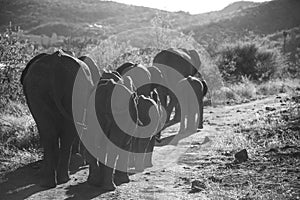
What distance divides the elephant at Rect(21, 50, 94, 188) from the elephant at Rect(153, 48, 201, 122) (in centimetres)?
648

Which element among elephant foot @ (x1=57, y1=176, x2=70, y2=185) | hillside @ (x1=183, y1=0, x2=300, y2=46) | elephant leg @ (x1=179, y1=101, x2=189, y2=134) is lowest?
elephant foot @ (x1=57, y1=176, x2=70, y2=185)

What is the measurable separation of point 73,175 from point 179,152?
3.13 metres

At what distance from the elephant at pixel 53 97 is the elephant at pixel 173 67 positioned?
21.2 feet

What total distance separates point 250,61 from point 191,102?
18960 millimetres

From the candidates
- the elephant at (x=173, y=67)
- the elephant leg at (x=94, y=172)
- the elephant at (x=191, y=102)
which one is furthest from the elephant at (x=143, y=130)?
the elephant at (x=173, y=67)

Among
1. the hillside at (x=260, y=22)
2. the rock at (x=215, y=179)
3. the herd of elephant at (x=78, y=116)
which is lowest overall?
the rock at (x=215, y=179)

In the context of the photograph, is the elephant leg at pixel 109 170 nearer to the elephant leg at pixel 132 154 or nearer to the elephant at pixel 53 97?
the elephant at pixel 53 97

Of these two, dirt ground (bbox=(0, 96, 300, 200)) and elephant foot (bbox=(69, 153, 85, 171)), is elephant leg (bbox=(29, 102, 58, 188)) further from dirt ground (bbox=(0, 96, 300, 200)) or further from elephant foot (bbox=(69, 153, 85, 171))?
elephant foot (bbox=(69, 153, 85, 171))

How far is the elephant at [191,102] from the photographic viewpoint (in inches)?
559

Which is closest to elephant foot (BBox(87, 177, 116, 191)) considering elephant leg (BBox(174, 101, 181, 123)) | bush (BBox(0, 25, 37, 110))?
bush (BBox(0, 25, 37, 110))

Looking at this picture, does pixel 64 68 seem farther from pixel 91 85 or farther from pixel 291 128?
pixel 291 128

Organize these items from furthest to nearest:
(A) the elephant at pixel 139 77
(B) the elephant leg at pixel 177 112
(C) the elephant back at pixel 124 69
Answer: (B) the elephant leg at pixel 177 112 → (C) the elephant back at pixel 124 69 → (A) the elephant at pixel 139 77

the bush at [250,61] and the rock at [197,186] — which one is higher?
the bush at [250,61]

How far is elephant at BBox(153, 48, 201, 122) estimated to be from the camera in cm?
1481
